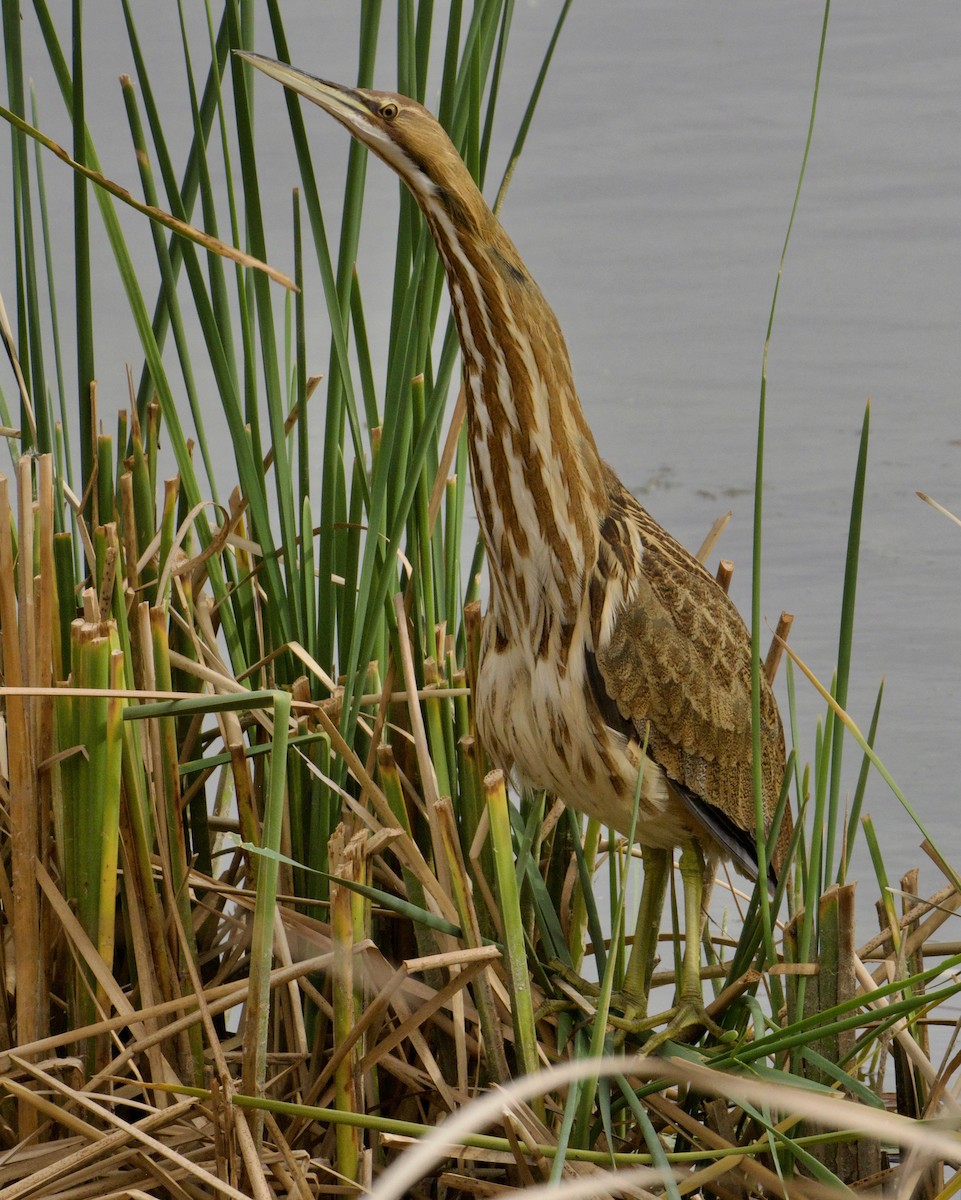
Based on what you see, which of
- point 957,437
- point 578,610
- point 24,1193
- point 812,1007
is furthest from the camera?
point 957,437

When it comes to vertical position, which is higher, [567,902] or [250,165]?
[250,165]

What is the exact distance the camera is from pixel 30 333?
3.39ft

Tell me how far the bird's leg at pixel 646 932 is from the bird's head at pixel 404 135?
1.74 feet

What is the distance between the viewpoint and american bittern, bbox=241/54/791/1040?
1.02m

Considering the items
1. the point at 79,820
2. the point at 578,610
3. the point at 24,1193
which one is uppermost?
the point at 578,610

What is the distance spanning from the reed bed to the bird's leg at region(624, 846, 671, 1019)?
43 millimetres

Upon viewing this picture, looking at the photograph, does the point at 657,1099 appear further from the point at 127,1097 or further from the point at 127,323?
the point at 127,323

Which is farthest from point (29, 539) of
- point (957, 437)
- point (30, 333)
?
point (957, 437)

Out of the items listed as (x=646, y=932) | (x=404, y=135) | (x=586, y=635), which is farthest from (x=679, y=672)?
(x=404, y=135)

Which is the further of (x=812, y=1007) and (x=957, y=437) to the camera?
(x=957, y=437)

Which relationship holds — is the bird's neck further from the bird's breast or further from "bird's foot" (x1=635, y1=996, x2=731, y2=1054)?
"bird's foot" (x1=635, y1=996, x2=731, y2=1054)

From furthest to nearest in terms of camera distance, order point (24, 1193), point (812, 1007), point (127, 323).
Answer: point (127, 323) < point (812, 1007) < point (24, 1193)

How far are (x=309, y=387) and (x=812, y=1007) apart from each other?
54 centimetres

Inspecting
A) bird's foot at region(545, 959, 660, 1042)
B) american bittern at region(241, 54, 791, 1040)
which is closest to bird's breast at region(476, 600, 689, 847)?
american bittern at region(241, 54, 791, 1040)
